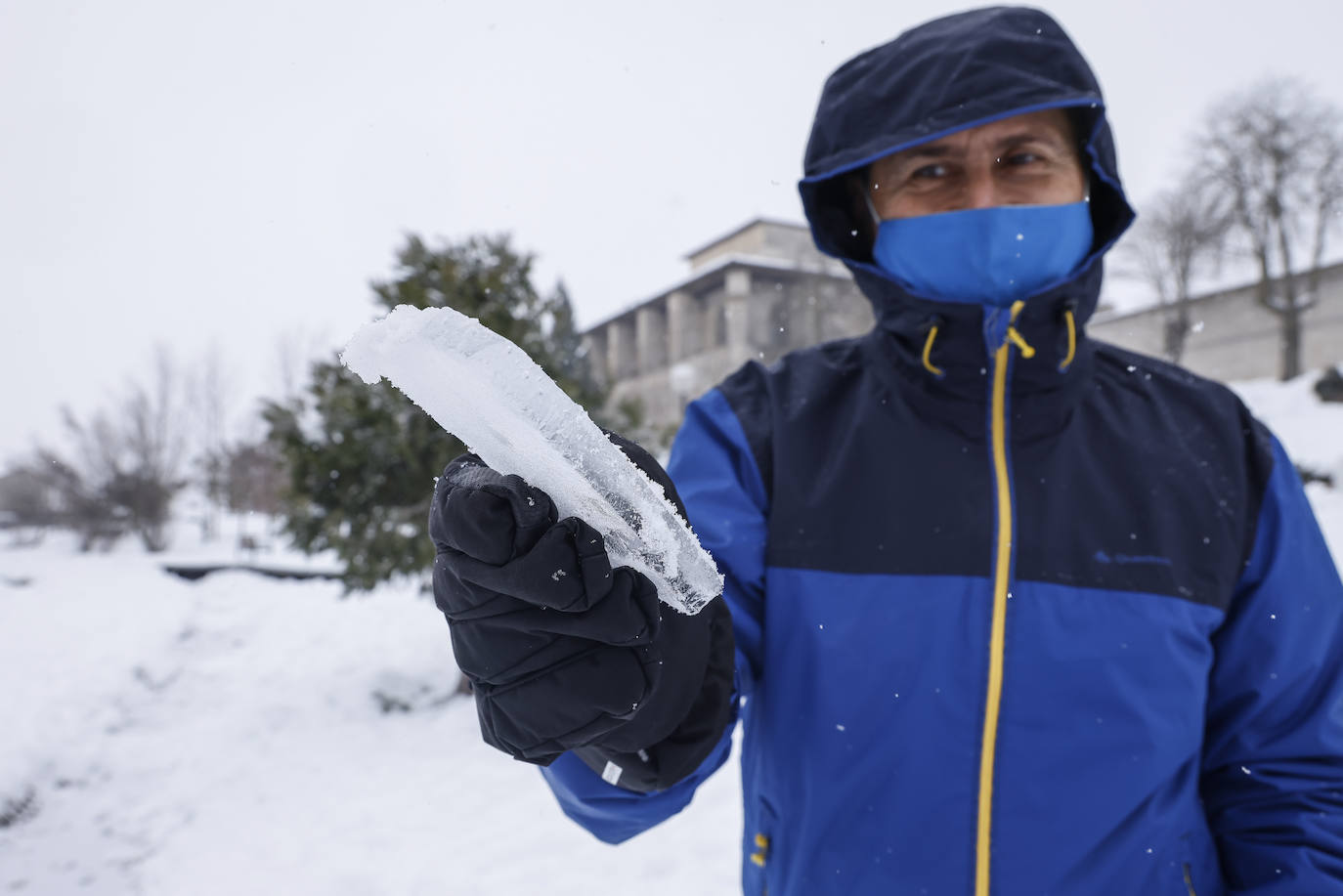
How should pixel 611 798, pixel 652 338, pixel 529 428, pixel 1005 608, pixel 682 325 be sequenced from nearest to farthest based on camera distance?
pixel 529 428 → pixel 611 798 → pixel 1005 608 → pixel 682 325 → pixel 652 338

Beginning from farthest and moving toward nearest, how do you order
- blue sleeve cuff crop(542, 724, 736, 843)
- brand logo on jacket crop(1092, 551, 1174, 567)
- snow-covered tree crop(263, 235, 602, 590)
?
snow-covered tree crop(263, 235, 602, 590)
brand logo on jacket crop(1092, 551, 1174, 567)
blue sleeve cuff crop(542, 724, 736, 843)

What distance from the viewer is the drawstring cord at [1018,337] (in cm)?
143

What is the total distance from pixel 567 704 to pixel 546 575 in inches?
8.6

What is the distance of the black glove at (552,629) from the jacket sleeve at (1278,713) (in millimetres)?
1109

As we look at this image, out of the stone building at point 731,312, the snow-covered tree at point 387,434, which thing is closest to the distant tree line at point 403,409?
the snow-covered tree at point 387,434

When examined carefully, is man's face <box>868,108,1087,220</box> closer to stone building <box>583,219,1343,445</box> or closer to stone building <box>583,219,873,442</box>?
stone building <box>583,219,873,442</box>

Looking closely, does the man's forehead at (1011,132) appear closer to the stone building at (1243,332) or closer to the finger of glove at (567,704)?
the finger of glove at (567,704)

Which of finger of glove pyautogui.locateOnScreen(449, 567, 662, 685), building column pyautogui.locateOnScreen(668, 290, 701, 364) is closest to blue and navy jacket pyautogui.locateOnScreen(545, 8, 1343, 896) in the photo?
finger of glove pyautogui.locateOnScreen(449, 567, 662, 685)

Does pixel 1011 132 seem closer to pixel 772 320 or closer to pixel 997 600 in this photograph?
pixel 997 600

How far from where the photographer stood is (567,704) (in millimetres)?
906

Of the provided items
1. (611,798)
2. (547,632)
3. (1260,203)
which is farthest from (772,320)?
(547,632)

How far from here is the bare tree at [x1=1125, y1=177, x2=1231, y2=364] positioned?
72.8ft

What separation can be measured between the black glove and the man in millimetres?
12

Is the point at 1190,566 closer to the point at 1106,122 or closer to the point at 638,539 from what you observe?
the point at 1106,122
